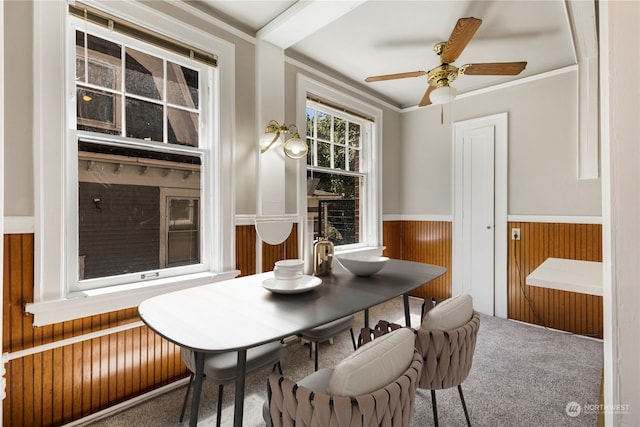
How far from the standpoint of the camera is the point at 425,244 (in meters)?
4.16

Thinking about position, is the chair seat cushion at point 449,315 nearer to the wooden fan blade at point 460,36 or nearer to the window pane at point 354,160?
the wooden fan blade at point 460,36

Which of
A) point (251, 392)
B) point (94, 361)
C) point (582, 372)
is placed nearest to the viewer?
point (94, 361)

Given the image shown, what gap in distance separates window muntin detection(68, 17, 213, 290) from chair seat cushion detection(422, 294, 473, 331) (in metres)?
1.70

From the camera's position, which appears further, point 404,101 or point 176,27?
point 404,101

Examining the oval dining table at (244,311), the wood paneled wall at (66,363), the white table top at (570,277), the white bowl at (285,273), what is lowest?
the wood paneled wall at (66,363)

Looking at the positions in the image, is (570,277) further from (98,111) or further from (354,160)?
(354,160)

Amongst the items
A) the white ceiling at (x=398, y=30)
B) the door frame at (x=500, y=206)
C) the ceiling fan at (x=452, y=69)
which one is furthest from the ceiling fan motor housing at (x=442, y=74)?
the door frame at (x=500, y=206)

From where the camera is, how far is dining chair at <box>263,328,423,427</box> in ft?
3.01

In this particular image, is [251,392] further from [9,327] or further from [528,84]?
[528,84]

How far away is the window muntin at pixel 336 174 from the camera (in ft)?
10.8

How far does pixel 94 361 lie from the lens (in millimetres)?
1825

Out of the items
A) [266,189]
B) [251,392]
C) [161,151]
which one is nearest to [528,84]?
[266,189]

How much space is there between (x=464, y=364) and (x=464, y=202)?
2.67m

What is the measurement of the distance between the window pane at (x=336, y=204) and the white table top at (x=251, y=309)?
152cm
